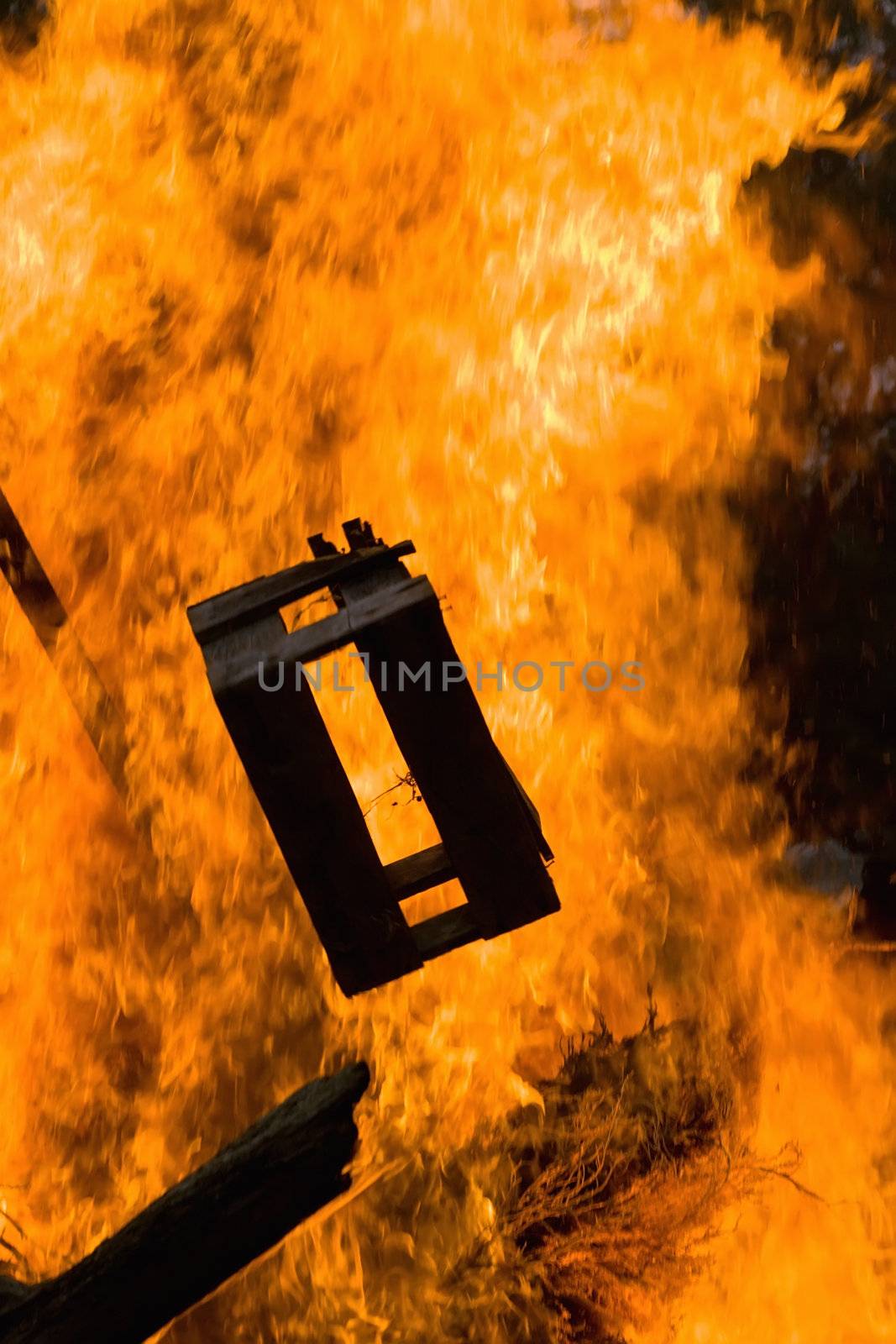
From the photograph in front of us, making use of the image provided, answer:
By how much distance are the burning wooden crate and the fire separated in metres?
1.90

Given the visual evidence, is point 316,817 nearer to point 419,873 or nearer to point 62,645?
point 419,873

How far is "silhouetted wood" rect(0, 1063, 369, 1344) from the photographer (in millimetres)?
2072

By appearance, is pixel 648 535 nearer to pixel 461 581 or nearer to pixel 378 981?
pixel 461 581

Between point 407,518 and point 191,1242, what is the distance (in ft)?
10.6

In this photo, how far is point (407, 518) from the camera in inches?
182

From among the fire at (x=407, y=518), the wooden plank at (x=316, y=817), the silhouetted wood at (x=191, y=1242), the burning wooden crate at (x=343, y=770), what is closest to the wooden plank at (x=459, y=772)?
the burning wooden crate at (x=343, y=770)

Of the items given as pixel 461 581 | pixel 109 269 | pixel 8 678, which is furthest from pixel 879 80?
pixel 8 678

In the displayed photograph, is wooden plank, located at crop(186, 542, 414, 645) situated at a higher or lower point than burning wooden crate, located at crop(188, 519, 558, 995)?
higher

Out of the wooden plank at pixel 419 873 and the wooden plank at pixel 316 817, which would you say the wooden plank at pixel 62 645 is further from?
the wooden plank at pixel 419 873

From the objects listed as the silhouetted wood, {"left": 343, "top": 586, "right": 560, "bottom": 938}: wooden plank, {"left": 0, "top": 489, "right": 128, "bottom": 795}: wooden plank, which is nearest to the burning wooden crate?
{"left": 343, "top": 586, "right": 560, "bottom": 938}: wooden plank

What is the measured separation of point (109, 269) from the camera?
4785mm

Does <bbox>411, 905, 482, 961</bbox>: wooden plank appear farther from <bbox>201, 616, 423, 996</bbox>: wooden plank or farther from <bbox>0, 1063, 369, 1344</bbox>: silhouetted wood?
<bbox>0, 1063, 369, 1344</bbox>: silhouetted wood

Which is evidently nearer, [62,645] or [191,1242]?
[191,1242]

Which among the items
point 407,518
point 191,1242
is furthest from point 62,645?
point 191,1242
